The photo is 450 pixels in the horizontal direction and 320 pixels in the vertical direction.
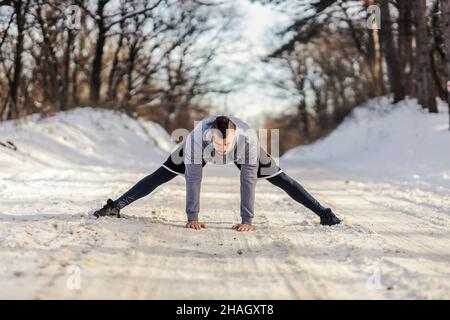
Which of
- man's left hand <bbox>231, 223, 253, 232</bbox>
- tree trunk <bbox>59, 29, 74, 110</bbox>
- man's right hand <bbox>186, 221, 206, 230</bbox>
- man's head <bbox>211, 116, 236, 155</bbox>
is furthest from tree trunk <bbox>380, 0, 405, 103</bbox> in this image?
man's head <bbox>211, 116, 236, 155</bbox>

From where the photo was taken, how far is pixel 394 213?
7723 millimetres

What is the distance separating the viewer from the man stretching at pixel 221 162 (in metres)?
5.74

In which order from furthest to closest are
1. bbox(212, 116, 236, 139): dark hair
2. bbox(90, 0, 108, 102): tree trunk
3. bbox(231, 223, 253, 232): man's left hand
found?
bbox(90, 0, 108, 102): tree trunk
bbox(231, 223, 253, 232): man's left hand
bbox(212, 116, 236, 139): dark hair

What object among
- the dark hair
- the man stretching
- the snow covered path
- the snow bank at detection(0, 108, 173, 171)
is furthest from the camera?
the snow bank at detection(0, 108, 173, 171)

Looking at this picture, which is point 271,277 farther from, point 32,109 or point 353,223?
point 32,109

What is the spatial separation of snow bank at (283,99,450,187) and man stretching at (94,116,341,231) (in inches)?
220

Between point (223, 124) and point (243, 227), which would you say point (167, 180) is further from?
point (223, 124)

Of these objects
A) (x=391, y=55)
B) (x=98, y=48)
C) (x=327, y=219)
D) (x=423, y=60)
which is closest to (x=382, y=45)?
(x=391, y=55)

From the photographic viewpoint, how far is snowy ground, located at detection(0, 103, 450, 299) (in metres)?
3.91

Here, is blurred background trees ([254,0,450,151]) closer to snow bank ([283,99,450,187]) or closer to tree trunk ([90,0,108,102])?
snow bank ([283,99,450,187])

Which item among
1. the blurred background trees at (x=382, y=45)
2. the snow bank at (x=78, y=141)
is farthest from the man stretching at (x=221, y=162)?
the blurred background trees at (x=382, y=45)

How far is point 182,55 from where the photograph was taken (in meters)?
40.1

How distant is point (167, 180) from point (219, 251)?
1.61 meters

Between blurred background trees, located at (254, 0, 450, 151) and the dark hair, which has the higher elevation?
blurred background trees, located at (254, 0, 450, 151)
